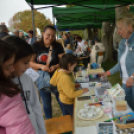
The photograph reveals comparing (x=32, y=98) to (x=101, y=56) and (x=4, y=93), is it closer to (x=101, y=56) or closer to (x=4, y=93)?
(x=4, y=93)

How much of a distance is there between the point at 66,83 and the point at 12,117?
1.23 metres

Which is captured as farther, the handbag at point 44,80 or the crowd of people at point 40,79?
the handbag at point 44,80

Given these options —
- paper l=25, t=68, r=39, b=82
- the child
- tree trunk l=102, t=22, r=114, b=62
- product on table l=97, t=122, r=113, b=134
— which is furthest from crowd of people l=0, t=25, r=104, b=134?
tree trunk l=102, t=22, r=114, b=62

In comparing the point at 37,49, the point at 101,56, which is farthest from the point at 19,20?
the point at 37,49

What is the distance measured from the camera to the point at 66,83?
1.84 m

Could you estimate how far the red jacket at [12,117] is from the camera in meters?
0.62

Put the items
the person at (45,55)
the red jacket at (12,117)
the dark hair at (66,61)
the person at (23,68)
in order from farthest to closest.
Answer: the person at (45,55) → the dark hair at (66,61) → the person at (23,68) → the red jacket at (12,117)

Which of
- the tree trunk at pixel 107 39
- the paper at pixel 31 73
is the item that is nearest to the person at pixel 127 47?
the paper at pixel 31 73

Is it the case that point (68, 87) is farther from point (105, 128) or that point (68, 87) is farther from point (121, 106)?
point (105, 128)

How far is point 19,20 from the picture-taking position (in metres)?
33.2

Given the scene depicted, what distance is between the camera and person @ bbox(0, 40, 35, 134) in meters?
0.63

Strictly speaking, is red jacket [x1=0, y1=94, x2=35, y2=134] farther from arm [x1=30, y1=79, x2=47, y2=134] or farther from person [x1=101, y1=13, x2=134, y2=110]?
person [x1=101, y1=13, x2=134, y2=110]

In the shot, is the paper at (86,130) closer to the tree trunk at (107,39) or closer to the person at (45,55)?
the person at (45,55)

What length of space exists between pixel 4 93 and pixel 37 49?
1.58m
